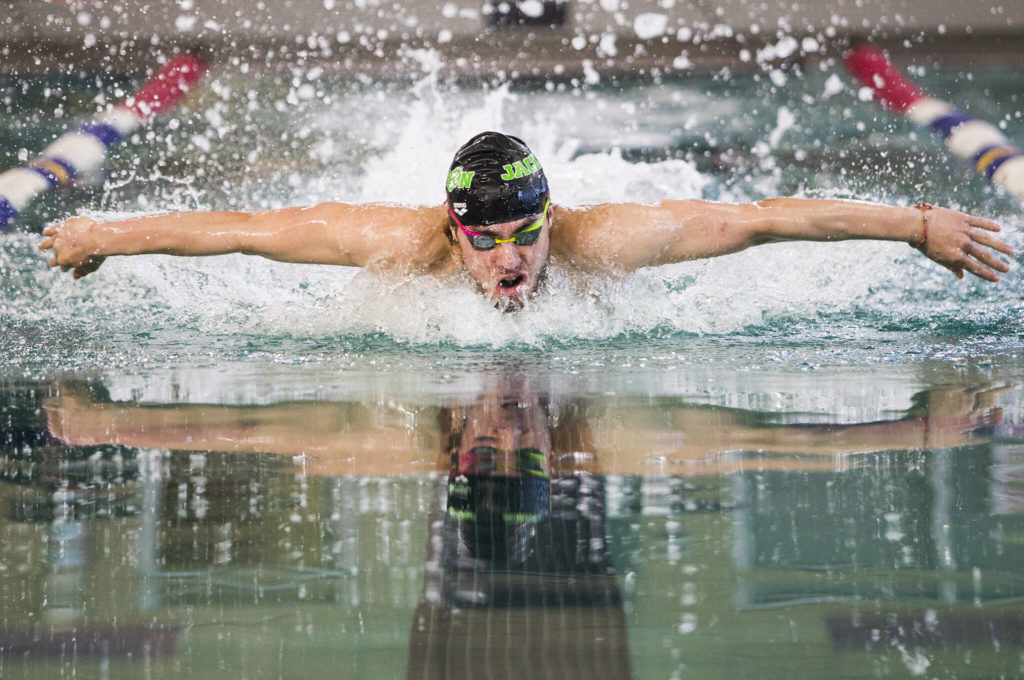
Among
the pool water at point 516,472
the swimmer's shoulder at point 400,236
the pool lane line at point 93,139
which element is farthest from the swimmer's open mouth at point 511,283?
Result: the pool lane line at point 93,139

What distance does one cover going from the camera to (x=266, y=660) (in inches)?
32.4

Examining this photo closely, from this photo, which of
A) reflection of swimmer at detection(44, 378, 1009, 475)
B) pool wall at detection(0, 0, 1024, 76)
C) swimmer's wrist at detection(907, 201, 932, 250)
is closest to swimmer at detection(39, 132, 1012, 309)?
swimmer's wrist at detection(907, 201, 932, 250)

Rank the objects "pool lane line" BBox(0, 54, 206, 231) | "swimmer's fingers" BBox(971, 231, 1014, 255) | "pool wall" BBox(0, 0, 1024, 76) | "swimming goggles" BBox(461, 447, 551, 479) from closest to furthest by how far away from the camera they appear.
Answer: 1. "swimming goggles" BBox(461, 447, 551, 479)
2. "swimmer's fingers" BBox(971, 231, 1014, 255)
3. "pool lane line" BBox(0, 54, 206, 231)
4. "pool wall" BBox(0, 0, 1024, 76)

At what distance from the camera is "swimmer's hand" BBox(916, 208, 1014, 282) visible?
6.90 feet

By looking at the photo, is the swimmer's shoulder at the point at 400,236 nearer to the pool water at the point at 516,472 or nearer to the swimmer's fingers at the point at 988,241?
the pool water at the point at 516,472

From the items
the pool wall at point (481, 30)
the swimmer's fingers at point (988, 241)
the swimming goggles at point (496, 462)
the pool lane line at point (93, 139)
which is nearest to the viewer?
the swimming goggles at point (496, 462)

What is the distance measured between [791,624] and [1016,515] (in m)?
0.39

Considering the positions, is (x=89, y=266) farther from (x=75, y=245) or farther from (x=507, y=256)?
(x=507, y=256)

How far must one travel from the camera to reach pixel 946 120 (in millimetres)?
5156

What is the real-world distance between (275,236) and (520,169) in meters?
0.61

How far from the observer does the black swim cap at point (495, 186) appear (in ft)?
7.01

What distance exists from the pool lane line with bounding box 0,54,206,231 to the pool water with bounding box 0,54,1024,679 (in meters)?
1.12

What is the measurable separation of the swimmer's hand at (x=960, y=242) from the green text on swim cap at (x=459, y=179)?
3.33ft

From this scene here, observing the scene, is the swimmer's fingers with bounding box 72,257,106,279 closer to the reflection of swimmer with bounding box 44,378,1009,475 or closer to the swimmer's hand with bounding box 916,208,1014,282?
the reflection of swimmer with bounding box 44,378,1009,475
